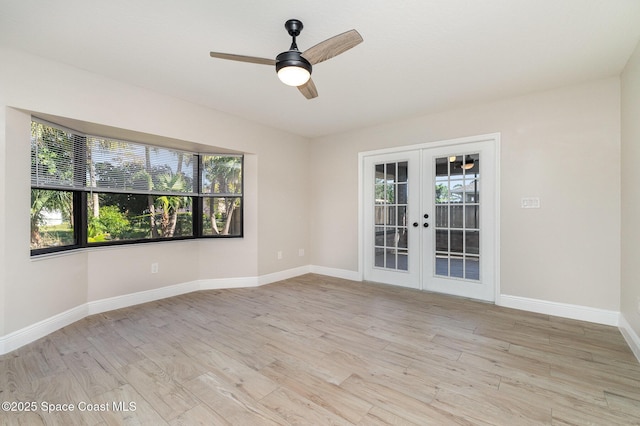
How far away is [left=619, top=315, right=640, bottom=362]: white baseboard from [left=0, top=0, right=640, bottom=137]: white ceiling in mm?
2426

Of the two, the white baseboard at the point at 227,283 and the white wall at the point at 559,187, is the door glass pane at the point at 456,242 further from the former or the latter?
the white baseboard at the point at 227,283

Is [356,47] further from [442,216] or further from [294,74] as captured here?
[442,216]

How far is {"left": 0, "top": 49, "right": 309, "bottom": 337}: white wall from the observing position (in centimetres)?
245

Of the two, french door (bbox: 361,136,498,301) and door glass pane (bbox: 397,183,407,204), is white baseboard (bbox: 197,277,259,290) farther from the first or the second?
door glass pane (bbox: 397,183,407,204)

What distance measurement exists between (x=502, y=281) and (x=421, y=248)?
106 cm

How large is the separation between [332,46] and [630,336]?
352 centimetres

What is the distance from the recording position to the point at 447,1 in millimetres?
1878

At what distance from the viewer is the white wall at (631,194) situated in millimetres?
2373

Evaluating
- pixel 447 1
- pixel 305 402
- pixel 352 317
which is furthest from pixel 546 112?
pixel 305 402

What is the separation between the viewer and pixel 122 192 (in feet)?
11.4

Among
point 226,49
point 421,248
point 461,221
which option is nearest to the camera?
point 226,49

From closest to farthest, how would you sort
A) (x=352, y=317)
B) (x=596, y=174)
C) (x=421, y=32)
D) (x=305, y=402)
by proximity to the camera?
(x=305, y=402) < (x=421, y=32) < (x=596, y=174) < (x=352, y=317)

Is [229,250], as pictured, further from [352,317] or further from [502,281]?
[502,281]

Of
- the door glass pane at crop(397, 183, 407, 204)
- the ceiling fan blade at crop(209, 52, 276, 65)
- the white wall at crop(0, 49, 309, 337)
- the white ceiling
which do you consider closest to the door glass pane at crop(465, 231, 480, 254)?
the door glass pane at crop(397, 183, 407, 204)
